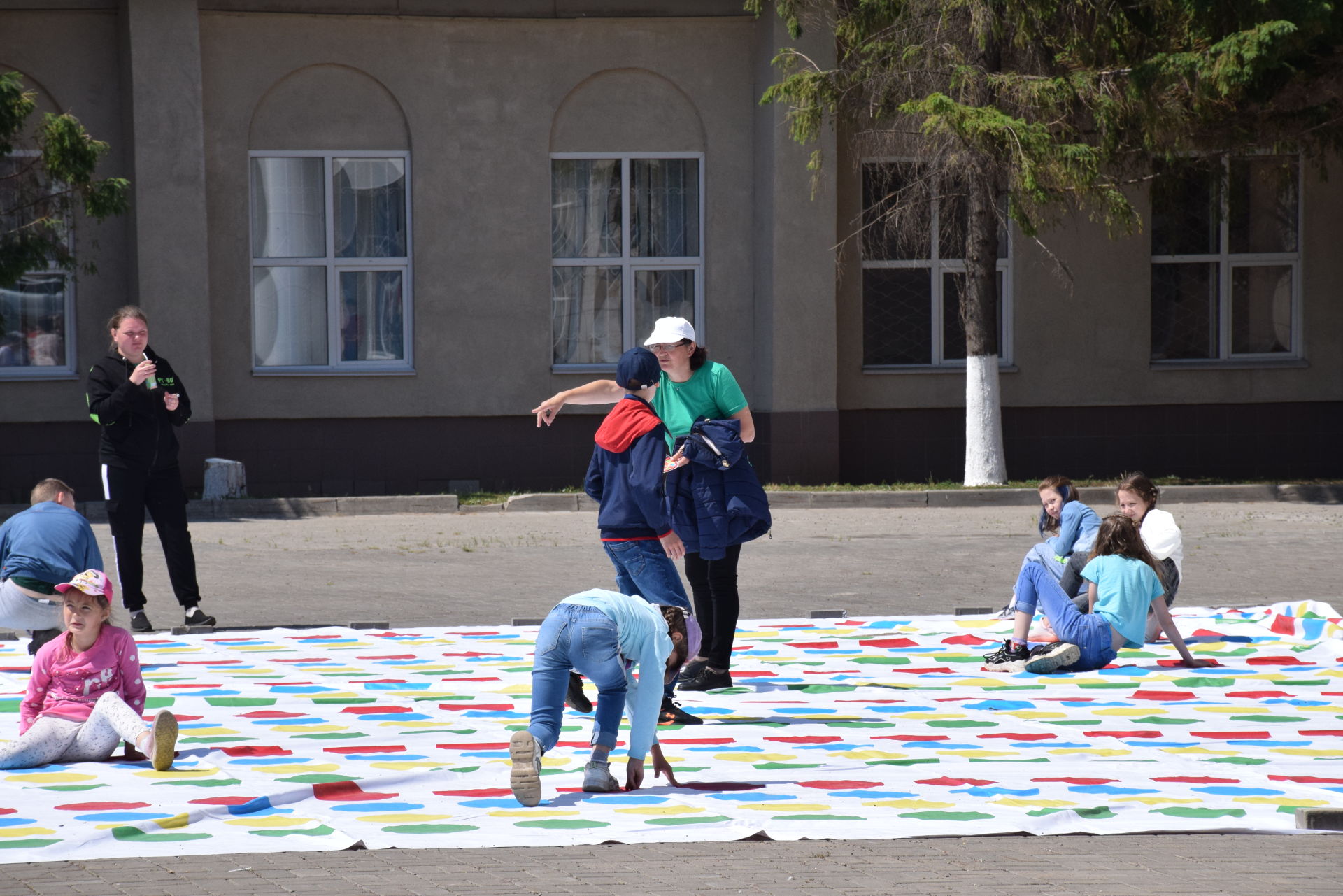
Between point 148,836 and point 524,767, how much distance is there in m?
1.23

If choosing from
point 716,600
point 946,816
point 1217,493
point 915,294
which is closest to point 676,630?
point 716,600

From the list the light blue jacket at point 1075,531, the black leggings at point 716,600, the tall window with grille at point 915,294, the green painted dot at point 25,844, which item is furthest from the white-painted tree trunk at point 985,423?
the green painted dot at point 25,844

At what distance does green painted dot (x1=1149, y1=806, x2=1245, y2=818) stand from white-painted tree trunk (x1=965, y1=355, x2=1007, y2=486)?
14018mm

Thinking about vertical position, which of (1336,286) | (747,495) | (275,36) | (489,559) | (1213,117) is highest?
(275,36)

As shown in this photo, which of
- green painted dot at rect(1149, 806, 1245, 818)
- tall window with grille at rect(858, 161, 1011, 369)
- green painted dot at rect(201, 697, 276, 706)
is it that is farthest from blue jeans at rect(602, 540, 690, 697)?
tall window with grille at rect(858, 161, 1011, 369)

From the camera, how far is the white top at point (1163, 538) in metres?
9.95

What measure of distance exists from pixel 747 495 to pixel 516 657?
194cm

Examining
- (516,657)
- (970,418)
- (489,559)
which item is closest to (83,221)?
(489,559)

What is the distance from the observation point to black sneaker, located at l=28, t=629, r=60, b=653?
8.55 meters

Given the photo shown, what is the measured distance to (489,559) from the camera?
1433 cm

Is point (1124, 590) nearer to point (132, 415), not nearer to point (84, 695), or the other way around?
point (84, 695)

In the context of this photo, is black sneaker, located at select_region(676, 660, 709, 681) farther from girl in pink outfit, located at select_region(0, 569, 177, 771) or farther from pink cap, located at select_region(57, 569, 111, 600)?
pink cap, located at select_region(57, 569, 111, 600)

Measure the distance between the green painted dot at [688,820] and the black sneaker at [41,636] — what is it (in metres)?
4.26

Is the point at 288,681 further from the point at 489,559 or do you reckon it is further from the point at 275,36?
the point at 275,36
